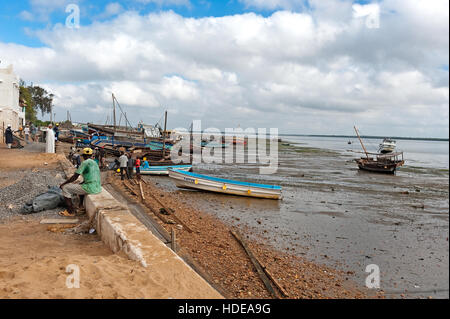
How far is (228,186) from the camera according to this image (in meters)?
18.7

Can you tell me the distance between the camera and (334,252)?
9945 millimetres

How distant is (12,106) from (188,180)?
67.5 ft

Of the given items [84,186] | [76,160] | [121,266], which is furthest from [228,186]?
[121,266]

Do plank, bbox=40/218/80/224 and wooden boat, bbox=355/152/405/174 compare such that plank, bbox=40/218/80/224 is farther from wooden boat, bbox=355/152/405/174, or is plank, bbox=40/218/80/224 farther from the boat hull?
the boat hull

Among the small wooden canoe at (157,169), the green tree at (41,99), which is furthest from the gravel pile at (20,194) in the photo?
the green tree at (41,99)

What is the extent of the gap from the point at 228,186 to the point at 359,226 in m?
7.96

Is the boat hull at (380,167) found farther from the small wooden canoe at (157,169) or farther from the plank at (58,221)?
the plank at (58,221)

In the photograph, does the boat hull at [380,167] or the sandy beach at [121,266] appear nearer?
the sandy beach at [121,266]

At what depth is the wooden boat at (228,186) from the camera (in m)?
18.2

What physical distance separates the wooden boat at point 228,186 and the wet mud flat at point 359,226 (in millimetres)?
422

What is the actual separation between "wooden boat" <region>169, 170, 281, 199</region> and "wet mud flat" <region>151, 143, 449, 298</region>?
42 cm

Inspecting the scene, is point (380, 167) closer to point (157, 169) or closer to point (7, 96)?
point (157, 169)
